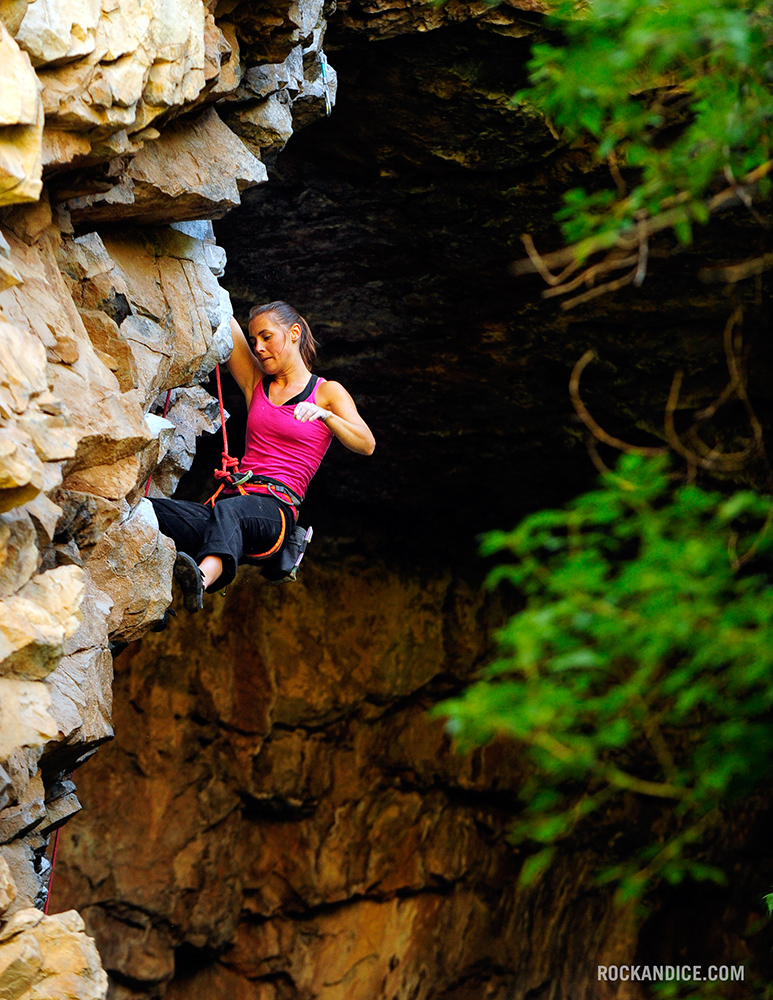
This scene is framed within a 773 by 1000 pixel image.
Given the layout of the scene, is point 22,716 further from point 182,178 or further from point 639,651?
point 182,178

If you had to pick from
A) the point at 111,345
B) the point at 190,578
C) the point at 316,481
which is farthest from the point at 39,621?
the point at 316,481

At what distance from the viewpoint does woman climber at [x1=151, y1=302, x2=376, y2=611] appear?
4.04 metres

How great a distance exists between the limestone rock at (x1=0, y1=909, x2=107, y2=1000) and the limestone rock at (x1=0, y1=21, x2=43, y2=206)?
6.32 ft

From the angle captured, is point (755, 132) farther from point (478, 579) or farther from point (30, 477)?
point (478, 579)

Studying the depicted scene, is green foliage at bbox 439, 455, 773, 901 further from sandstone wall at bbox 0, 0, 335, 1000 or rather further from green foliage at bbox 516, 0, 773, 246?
sandstone wall at bbox 0, 0, 335, 1000

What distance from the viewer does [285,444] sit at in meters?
4.46

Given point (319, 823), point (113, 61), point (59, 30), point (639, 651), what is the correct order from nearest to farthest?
point (639, 651) < point (59, 30) < point (113, 61) < point (319, 823)

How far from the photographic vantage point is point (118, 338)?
3.62 m

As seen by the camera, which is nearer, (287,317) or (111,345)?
(111,345)

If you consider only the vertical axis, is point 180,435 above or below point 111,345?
below

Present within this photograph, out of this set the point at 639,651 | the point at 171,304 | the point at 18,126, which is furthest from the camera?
the point at 171,304

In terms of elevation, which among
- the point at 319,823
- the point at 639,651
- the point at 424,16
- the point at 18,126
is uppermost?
the point at 424,16

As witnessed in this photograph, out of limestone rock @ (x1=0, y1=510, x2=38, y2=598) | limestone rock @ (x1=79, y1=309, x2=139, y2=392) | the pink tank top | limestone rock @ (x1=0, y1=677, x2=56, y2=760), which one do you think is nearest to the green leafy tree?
limestone rock @ (x1=0, y1=510, x2=38, y2=598)

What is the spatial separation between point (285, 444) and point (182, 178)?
3.88 ft
